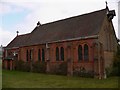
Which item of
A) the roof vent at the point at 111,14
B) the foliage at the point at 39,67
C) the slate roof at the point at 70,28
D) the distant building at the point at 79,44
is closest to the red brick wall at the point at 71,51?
the distant building at the point at 79,44

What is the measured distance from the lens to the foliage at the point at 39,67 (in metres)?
42.3

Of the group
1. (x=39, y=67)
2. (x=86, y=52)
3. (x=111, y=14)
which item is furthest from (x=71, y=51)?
(x=39, y=67)

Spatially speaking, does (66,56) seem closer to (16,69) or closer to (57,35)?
(57,35)

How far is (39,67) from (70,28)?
1025cm

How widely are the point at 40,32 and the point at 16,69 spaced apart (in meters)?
10.5

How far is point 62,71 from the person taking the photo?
3766cm

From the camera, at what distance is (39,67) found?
43.4 metres

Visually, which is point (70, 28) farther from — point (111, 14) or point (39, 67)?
point (39, 67)

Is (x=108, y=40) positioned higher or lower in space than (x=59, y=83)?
higher

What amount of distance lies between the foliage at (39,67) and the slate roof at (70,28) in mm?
4289

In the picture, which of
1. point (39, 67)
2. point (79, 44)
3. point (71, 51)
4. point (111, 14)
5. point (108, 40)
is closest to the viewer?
point (79, 44)

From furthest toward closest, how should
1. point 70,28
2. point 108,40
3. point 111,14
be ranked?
1. point 70,28
2. point 108,40
3. point 111,14

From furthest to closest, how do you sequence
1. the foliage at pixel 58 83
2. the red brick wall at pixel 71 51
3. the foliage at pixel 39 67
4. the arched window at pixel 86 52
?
the foliage at pixel 39 67
the arched window at pixel 86 52
the red brick wall at pixel 71 51
the foliage at pixel 58 83

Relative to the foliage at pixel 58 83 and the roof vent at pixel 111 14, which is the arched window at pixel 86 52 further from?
the roof vent at pixel 111 14
